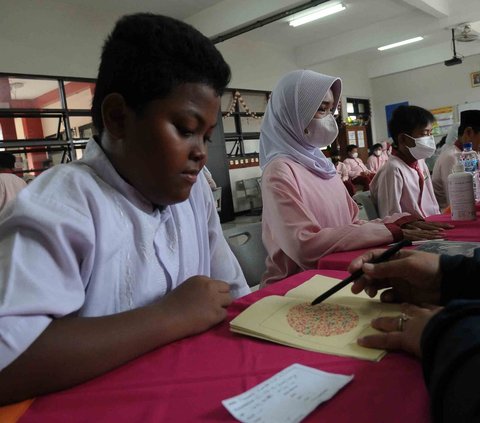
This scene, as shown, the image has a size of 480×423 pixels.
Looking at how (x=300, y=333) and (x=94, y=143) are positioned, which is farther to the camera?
(x=94, y=143)

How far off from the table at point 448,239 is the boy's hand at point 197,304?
488 mm

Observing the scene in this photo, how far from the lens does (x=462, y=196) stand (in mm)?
1564

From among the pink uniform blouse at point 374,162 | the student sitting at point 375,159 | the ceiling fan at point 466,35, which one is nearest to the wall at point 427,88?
the student sitting at point 375,159

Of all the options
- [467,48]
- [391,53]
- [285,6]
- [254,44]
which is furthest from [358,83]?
[285,6]

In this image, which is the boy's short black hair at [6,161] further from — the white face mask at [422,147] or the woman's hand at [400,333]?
the woman's hand at [400,333]

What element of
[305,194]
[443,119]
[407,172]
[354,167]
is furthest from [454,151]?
[443,119]

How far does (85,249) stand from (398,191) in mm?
2025

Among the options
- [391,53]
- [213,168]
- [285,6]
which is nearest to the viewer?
[285,6]

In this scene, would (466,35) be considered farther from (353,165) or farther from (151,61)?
(151,61)

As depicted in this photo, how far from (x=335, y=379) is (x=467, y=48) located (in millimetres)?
10968

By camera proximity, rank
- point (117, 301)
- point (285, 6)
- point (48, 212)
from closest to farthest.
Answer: point (48, 212)
point (117, 301)
point (285, 6)

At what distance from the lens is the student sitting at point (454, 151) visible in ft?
10.0

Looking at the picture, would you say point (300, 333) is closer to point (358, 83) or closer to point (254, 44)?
point (254, 44)

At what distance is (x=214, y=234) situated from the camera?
108 centimetres
